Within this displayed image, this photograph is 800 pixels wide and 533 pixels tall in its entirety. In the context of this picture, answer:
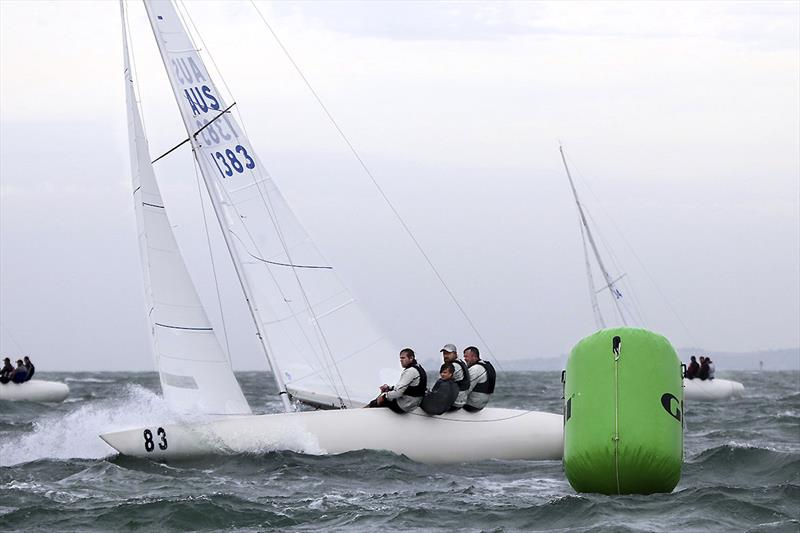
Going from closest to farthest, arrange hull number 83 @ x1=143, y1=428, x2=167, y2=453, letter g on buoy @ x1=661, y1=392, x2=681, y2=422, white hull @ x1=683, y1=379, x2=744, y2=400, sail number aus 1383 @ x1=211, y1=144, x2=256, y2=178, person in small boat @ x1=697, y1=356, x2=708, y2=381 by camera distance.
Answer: letter g on buoy @ x1=661, y1=392, x2=681, y2=422
hull number 83 @ x1=143, y1=428, x2=167, y2=453
sail number aus 1383 @ x1=211, y1=144, x2=256, y2=178
white hull @ x1=683, y1=379, x2=744, y2=400
person in small boat @ x1=697, y1=356, x2=708, y2=381

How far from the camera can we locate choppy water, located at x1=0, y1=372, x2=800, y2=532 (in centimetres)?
857

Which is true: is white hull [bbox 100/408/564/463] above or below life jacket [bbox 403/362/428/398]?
below

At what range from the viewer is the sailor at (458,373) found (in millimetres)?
12750

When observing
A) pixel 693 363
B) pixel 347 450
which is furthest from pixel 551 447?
pixel 693 363

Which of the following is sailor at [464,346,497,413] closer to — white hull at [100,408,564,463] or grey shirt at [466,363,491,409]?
grey shirt at [466,363,491,409]

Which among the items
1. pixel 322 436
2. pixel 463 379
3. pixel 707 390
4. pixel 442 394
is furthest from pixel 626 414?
pixel 707 390

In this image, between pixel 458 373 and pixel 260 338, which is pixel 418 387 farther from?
pixel 260 338

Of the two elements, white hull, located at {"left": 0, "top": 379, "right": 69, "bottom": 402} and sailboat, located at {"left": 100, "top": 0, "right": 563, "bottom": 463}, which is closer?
sailboat, located at {"left": 100, "top": 0, "right": 563, "bottom": 463}

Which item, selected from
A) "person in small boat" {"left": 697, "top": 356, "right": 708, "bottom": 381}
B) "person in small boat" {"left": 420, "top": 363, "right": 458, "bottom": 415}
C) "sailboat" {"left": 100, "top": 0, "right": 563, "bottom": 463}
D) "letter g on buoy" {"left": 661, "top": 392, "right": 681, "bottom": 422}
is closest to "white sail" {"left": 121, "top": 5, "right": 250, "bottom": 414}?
"sailboat" {"left": 100, "top": 0, "right": 563, "bottom": 463}

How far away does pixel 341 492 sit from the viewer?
33.7 feet

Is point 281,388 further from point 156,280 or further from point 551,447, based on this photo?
point 551,447

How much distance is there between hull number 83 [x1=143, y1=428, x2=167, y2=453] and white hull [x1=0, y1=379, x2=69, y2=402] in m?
17.1

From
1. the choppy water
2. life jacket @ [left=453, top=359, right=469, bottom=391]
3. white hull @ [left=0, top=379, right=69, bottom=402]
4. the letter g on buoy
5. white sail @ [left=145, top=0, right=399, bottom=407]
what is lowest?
the choppy water

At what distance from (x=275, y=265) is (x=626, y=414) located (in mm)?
6531
